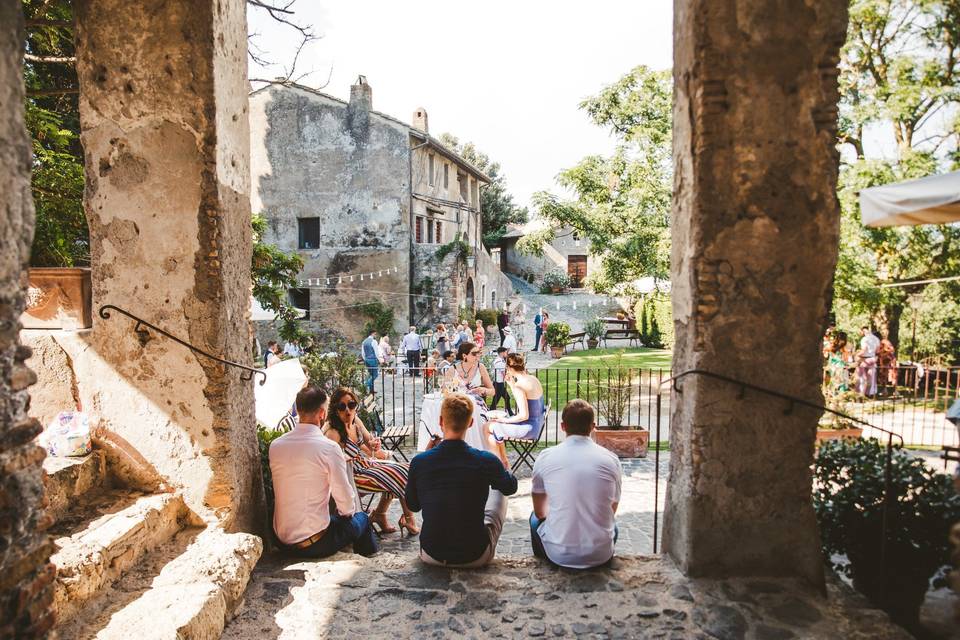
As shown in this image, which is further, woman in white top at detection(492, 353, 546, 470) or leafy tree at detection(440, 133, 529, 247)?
leafy tree at detection(440, 133, 529, 247)

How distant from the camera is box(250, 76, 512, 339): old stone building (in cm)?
2292

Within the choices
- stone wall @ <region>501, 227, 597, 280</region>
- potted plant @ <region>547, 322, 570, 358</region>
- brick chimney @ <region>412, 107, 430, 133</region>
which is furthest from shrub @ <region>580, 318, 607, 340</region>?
stone wall @ <region>501, 227, 597, 280</region>

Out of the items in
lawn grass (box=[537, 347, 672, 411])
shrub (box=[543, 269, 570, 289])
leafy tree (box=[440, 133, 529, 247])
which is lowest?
lawn grass (box=[537, 347, 672, 411])

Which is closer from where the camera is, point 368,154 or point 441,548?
point 441,548

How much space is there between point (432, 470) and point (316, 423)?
91 centimetres

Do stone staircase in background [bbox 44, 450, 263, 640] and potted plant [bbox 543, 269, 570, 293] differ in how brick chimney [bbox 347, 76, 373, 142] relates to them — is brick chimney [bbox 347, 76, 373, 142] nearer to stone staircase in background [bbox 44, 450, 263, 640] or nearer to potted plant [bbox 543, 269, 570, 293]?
potted plant [bbox 543, 269, 570, 293]

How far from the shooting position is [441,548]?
3.67 m

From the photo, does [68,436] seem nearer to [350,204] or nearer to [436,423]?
[436,423]

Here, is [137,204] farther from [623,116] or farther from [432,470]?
[623,116]

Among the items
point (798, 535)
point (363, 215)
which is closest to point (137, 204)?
point (798, 535)

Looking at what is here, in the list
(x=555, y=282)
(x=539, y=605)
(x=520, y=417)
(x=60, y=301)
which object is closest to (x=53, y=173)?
(x=60, y=301)

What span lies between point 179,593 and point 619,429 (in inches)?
244

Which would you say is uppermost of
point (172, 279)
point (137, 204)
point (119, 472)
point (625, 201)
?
point (625, 201)

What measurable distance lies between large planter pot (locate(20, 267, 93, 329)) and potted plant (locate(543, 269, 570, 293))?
3451cm
